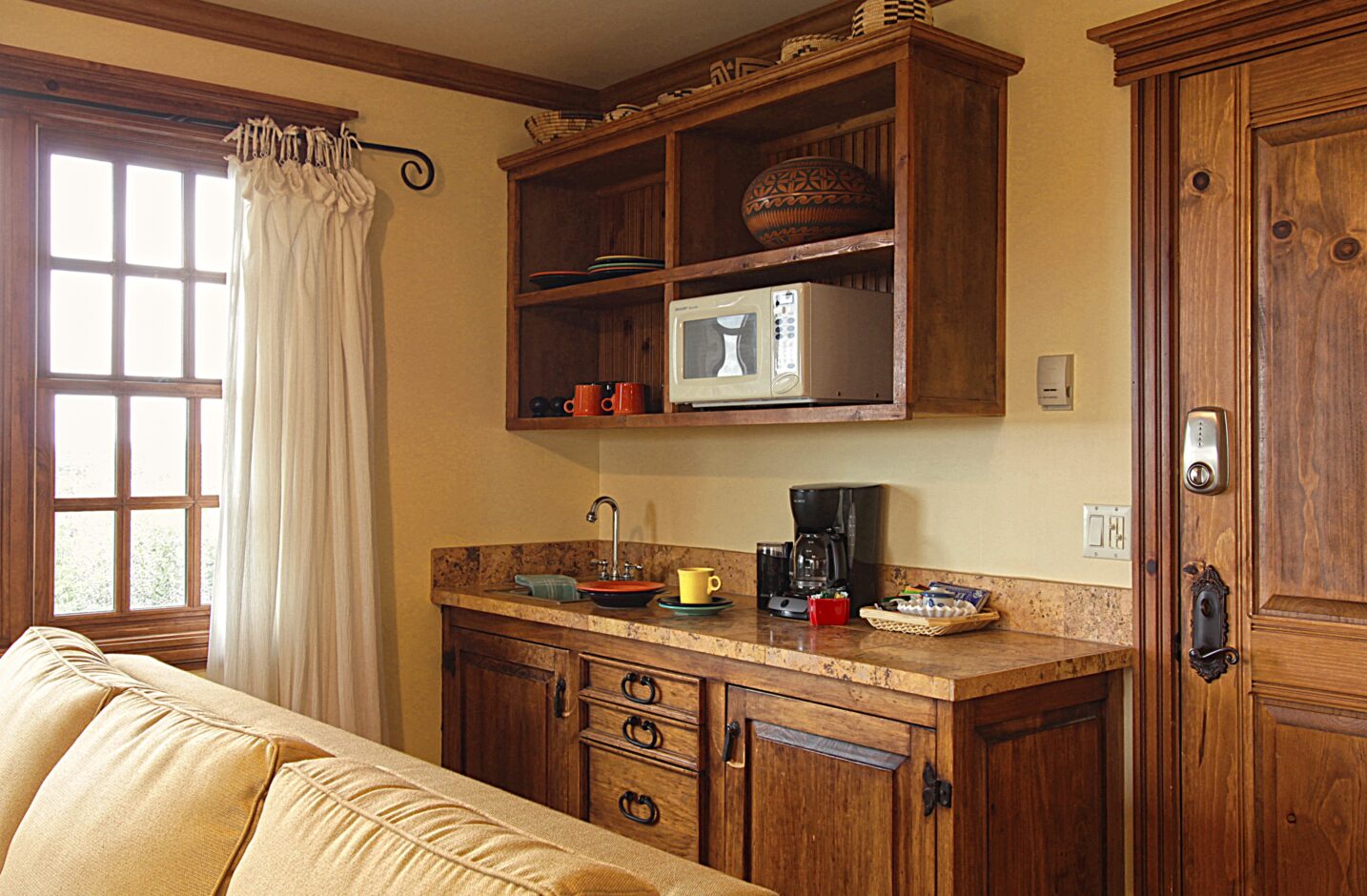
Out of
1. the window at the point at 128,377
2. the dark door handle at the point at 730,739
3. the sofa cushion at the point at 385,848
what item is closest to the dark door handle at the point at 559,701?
the dark door handle at the point at 730,739

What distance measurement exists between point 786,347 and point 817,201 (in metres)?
0.36

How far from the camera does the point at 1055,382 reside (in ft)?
8.67

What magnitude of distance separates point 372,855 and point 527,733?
2.11m

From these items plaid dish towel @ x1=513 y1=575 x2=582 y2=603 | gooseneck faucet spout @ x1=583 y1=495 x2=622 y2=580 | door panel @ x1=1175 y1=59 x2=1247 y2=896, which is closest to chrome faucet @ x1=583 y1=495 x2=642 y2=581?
gooseneck faucet spout @ x1=583 y1=495 x2=622 y2=580

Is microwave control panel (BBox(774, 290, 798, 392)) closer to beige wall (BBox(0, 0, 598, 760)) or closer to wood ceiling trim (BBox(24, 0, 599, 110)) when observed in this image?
beige wall (BBox(0, 0, 598, 760))

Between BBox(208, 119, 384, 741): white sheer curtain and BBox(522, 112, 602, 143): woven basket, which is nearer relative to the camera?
BBox(208, 119, 384, 741): white sheer curtain

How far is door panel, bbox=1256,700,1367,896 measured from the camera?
2.18 meters

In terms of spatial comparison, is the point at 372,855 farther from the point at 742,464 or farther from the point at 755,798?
the point at 742,464

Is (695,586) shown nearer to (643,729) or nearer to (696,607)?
(696,607)

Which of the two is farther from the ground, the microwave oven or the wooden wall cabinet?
the microwave oven

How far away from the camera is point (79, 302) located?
306cm

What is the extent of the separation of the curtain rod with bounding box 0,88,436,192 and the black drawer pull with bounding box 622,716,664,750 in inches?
69.6

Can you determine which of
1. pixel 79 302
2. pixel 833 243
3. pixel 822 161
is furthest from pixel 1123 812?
pixel 79 302

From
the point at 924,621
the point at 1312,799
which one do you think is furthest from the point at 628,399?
the point at 1312,799
